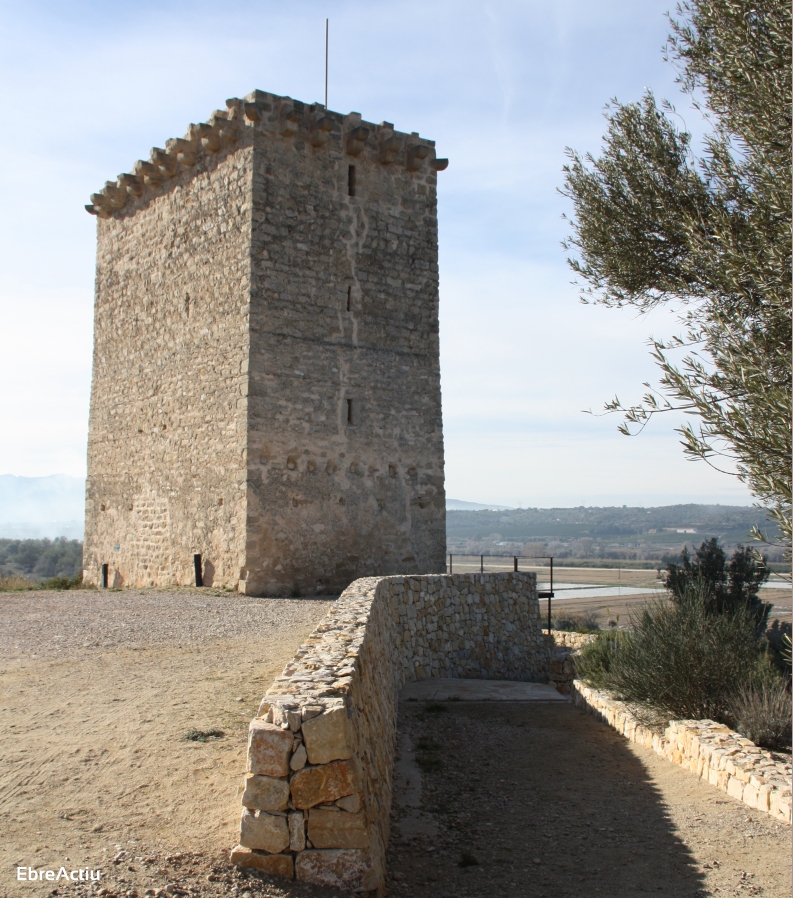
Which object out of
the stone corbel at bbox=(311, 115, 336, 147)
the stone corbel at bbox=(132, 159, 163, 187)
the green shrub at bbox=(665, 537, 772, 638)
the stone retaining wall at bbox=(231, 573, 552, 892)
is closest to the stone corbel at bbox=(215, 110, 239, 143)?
the stone corbel at bbox=(311, 115, 336, 147)

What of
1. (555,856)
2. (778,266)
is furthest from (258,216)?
(555,856)

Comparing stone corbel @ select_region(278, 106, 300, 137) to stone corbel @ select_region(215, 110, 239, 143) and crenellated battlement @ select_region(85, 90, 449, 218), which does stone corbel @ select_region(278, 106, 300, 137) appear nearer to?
crenellated battlement @ select_region(85, 90, 449, 218)

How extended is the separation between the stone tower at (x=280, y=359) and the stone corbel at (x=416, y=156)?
34mm

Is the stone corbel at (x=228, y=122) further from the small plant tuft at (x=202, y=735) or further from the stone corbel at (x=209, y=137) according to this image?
the small plant tuft at (x=202, y=735)

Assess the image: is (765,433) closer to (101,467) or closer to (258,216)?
(258,216)

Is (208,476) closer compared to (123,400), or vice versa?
(208,476)

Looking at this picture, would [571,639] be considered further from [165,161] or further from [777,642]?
[165,161]

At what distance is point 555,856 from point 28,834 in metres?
3.17

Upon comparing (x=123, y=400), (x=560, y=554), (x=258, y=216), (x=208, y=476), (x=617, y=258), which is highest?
(x=258, y=216)

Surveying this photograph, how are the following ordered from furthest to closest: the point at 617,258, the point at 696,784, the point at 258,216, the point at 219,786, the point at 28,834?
the point at 258,216
the point at 617,258
the point at 696,784
the point at 219,786
the point at 28,834

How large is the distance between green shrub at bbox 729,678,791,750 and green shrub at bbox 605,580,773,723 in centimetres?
42

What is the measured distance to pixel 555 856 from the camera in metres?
5.28

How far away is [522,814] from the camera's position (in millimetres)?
6078

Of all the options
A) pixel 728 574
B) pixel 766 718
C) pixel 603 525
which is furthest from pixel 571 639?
pixel 603 525
